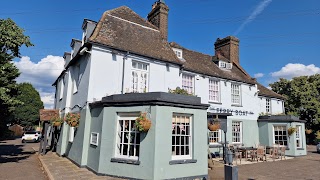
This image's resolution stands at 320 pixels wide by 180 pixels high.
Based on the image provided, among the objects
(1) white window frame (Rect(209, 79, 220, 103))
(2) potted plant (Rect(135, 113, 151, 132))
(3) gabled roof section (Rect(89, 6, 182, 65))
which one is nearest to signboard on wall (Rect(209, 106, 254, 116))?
(1) white window frame (Rect(209, 79, 220, 103))

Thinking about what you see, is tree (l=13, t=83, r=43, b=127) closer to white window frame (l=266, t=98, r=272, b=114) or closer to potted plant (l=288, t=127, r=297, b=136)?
white window frame (l=266, t=98, r=272, b=114)

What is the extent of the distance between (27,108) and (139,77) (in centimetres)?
4228

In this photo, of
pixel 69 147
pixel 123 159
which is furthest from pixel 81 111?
pixel 123 159

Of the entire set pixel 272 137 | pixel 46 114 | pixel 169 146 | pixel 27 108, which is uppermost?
pixel 27 108

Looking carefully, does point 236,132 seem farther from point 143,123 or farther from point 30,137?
point 30,137

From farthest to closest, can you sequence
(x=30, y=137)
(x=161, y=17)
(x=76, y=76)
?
(x=30, y=137) → (x=161, y=17) → (x=76, y=76)

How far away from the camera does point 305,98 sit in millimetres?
35031

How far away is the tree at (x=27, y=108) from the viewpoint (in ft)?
147

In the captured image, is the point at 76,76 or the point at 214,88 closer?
the point at 76,76

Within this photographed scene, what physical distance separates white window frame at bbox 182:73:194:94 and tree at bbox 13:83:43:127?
1586 inches

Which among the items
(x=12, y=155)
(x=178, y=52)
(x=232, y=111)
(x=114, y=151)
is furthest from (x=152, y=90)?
(x=12, y=155)

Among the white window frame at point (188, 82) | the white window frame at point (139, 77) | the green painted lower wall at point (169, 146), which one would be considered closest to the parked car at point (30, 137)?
the white window frame at point (139, 77)

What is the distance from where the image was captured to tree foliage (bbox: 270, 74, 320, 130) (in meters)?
34.0

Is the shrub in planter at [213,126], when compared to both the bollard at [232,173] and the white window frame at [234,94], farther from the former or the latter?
the white window frame at [234,94]
